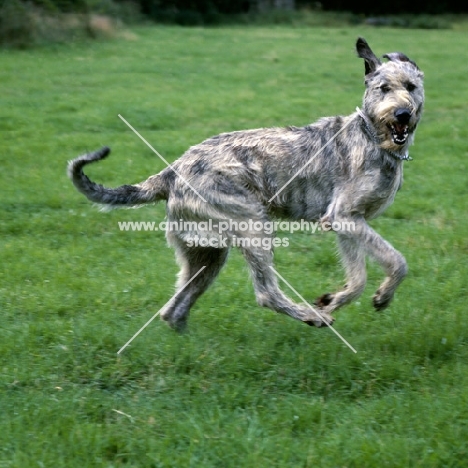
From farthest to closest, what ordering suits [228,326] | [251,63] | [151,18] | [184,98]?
1. [151,18]
2. [251,63]
3. [184,98]
4. [228,326]

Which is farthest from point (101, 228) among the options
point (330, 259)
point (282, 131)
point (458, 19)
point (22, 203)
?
point (458, 19)

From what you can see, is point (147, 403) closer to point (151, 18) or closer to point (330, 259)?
point (330, 259)

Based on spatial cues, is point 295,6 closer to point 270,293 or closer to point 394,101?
point 394,101

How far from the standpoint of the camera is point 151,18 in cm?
3372

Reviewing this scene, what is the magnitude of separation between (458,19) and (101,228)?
3326 centimetres

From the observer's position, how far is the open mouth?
5.88 m

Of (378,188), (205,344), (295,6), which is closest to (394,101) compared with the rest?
(378,188)

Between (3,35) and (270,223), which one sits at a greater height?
(270,223)

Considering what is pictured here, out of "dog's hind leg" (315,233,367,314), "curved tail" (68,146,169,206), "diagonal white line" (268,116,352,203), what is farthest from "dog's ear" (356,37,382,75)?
"curved tail" (68,146,169,206)

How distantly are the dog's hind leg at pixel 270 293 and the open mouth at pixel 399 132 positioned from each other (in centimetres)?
129

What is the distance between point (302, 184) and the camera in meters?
6.12

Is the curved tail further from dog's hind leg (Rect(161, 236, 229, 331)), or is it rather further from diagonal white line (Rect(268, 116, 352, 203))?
diagonal white line (Rect(268, 116, 352, 203))

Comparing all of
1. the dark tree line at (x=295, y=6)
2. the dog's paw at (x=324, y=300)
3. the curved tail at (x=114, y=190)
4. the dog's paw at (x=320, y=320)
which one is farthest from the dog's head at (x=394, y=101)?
the dark tree line at (x=295, y=6)

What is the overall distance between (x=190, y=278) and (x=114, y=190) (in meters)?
0.93
